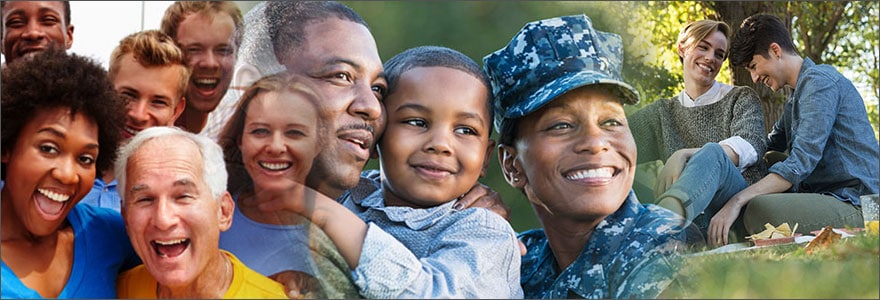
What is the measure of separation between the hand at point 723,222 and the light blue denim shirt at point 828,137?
323 mm

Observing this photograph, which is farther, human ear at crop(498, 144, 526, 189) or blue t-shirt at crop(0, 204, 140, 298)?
human ear at crop(498, 144, 526, 189)

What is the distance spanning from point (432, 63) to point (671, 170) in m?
0.90

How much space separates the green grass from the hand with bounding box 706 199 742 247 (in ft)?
0.33

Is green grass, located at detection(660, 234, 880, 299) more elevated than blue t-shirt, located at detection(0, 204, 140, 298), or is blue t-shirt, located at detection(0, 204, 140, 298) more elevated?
blue t-shirt, located at detection(0, 204, 140, 298)

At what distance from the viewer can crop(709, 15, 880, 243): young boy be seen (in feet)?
11.6

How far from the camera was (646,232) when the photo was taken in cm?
292

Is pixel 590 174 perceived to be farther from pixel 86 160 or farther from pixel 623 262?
pixel 86 160

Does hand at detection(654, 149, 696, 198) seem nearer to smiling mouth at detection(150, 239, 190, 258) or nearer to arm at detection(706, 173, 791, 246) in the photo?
arm at detection(706, 173, 791, 246)

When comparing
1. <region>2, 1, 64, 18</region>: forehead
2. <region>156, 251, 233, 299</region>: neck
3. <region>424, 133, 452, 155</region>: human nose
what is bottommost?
<region>156, 251, 233, 299</region>: neck

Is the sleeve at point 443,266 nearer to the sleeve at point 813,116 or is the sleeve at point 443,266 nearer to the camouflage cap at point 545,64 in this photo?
the camouflage cap at point 545,64

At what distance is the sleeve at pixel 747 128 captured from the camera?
341 centimetres

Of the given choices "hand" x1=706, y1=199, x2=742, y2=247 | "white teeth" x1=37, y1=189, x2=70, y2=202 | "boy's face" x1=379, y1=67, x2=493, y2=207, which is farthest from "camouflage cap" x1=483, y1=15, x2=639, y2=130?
"white teeth" x1=37, y1=189, x2=70, y2=202

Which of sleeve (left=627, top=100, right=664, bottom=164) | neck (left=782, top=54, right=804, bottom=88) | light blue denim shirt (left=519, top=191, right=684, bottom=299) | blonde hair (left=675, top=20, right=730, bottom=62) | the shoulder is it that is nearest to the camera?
the shoulder

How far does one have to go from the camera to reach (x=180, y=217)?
2568 mm
